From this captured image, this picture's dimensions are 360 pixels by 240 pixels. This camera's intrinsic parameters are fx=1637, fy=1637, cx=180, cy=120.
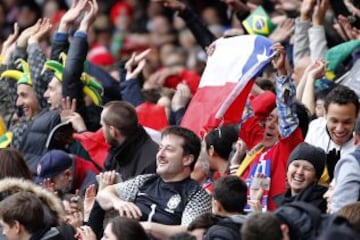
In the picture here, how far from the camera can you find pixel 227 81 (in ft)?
42.5

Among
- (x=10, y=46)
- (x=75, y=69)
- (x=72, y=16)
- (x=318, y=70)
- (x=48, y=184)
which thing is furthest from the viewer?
(x=10, y=46)

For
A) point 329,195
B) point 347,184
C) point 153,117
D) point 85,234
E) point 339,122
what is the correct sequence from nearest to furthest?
point 347,184 < point 329,195 < point 85,234 < point 339,122 < point 153,117

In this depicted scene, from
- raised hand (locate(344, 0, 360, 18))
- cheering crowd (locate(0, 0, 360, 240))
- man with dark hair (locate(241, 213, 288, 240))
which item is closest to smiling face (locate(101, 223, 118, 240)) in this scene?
cheering crowd (locate(0, 0, 360, 240))

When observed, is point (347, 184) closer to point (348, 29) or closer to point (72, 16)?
point (348, 29)

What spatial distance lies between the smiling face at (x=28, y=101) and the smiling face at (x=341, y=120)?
3544 millimetres

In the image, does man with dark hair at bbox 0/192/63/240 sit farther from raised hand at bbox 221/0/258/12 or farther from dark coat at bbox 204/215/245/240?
raised hand at bbox 221/0/258/12

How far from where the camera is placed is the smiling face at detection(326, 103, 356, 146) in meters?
11.1

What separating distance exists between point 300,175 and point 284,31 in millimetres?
4404

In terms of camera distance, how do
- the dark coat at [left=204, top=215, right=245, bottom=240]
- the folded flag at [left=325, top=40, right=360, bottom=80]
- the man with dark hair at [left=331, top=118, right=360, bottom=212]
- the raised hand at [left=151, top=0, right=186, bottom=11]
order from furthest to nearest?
the raised hand at [left=151, top=0, right=186, bottom=11]
the folded flag at [left=325, top=40, right=360, bottom=80]
the man with dark hair at [left=331, top=118, right=360, bottom=212]
the dark coat at [left=204, top=215, right=245, bottom=240]

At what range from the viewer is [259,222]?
9.07 m

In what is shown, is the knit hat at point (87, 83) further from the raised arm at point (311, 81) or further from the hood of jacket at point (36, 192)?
the hood of jacket at point (36, 192)

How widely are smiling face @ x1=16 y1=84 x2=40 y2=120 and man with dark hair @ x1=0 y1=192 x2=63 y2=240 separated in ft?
11.1

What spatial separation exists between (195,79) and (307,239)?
6.94 meters

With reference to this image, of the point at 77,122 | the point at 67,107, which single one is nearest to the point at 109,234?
the point at 77,122
